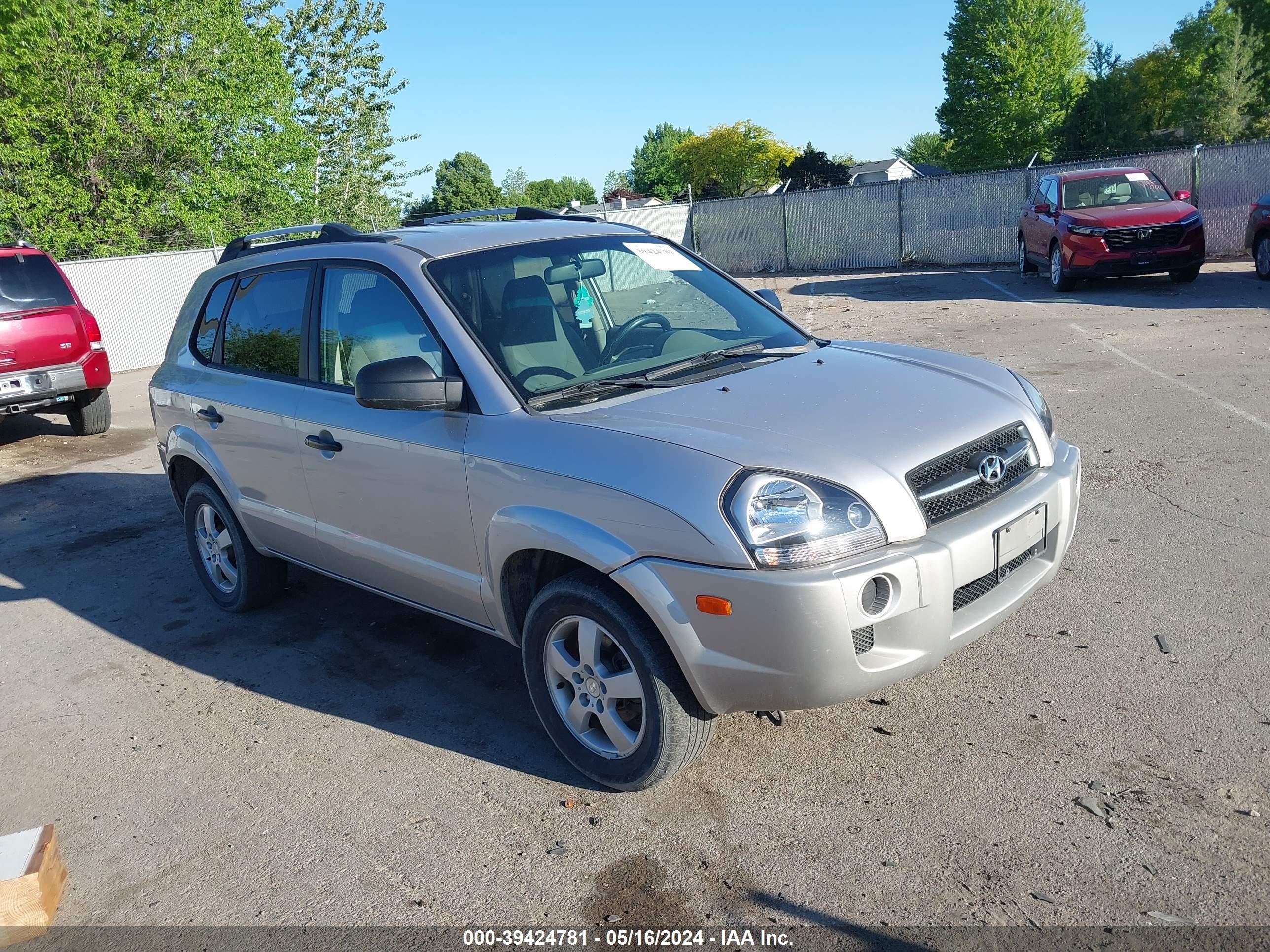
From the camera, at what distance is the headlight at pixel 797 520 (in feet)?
9.54

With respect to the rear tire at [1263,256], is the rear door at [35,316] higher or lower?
higher

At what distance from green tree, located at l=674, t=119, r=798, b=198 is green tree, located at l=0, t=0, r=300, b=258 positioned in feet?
272

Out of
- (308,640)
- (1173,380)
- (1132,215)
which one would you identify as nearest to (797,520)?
(308,640)

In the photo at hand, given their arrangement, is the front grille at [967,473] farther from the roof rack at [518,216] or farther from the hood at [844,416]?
the roof rack at [518,216]

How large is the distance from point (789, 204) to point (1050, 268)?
1007 cm

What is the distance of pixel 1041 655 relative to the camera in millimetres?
4078

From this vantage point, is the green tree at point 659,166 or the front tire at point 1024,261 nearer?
the front tire at point 1024,261

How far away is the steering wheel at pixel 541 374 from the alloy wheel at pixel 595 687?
890 mm

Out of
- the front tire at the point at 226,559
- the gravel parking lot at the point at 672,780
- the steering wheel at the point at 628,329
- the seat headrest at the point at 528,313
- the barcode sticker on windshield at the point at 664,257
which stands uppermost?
the barcode sticker on windshield at the point at 664,257

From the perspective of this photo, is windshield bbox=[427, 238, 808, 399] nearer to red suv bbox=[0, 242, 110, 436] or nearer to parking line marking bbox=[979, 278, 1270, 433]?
parking line marking bbox=[979, 278, 1270, 433]

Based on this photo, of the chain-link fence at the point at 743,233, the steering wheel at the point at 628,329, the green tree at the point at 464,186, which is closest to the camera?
the steering wheel at the point at 628,329

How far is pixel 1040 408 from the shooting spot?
388 centimetres

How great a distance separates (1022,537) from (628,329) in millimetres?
1683

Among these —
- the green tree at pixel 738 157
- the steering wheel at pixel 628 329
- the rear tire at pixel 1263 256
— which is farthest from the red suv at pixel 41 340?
the green tree at pixel 738 157
